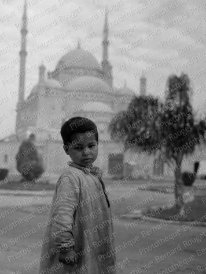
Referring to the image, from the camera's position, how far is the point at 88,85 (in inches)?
1836

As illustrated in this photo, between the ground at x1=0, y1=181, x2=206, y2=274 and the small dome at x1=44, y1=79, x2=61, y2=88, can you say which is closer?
the ground at x1=0, y1=181, x2=206, y2=274

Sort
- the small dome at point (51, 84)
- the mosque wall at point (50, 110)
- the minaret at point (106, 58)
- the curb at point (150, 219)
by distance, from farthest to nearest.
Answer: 1. the minaret at point (106, 58)
2. the small dome at point (51, 84)
3. the mosque wall at point (50, 110)
4. the curb at point (150, 219)

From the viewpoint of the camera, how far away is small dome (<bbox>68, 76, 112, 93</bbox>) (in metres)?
A: 46.3

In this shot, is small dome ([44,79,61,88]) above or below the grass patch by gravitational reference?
above

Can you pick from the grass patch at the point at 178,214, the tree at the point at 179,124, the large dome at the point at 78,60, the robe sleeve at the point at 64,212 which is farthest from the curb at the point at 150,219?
the large dome at the point at 78,60

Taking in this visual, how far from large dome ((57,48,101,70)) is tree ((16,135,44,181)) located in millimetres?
30144

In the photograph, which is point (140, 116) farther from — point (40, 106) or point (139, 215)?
point (40, 106)

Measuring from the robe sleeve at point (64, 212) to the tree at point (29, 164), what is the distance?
65.3 ft

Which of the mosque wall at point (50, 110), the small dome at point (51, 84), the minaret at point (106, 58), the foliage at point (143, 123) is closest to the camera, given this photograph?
the foliage at point (143, 123)

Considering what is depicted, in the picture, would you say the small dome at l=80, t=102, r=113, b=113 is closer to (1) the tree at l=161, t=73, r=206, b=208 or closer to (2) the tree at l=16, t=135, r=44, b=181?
(2) the tree at l=16, t=135, r=44, b=181

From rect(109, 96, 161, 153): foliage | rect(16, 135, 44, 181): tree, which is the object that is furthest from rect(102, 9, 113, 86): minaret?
rect(109, 96, 161, 153): foliage

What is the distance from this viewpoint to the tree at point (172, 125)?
9.50m

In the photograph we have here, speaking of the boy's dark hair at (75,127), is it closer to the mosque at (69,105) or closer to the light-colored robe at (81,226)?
the light-colored robe at (81,226)

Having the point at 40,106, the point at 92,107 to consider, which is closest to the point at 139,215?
the point at 92,107
